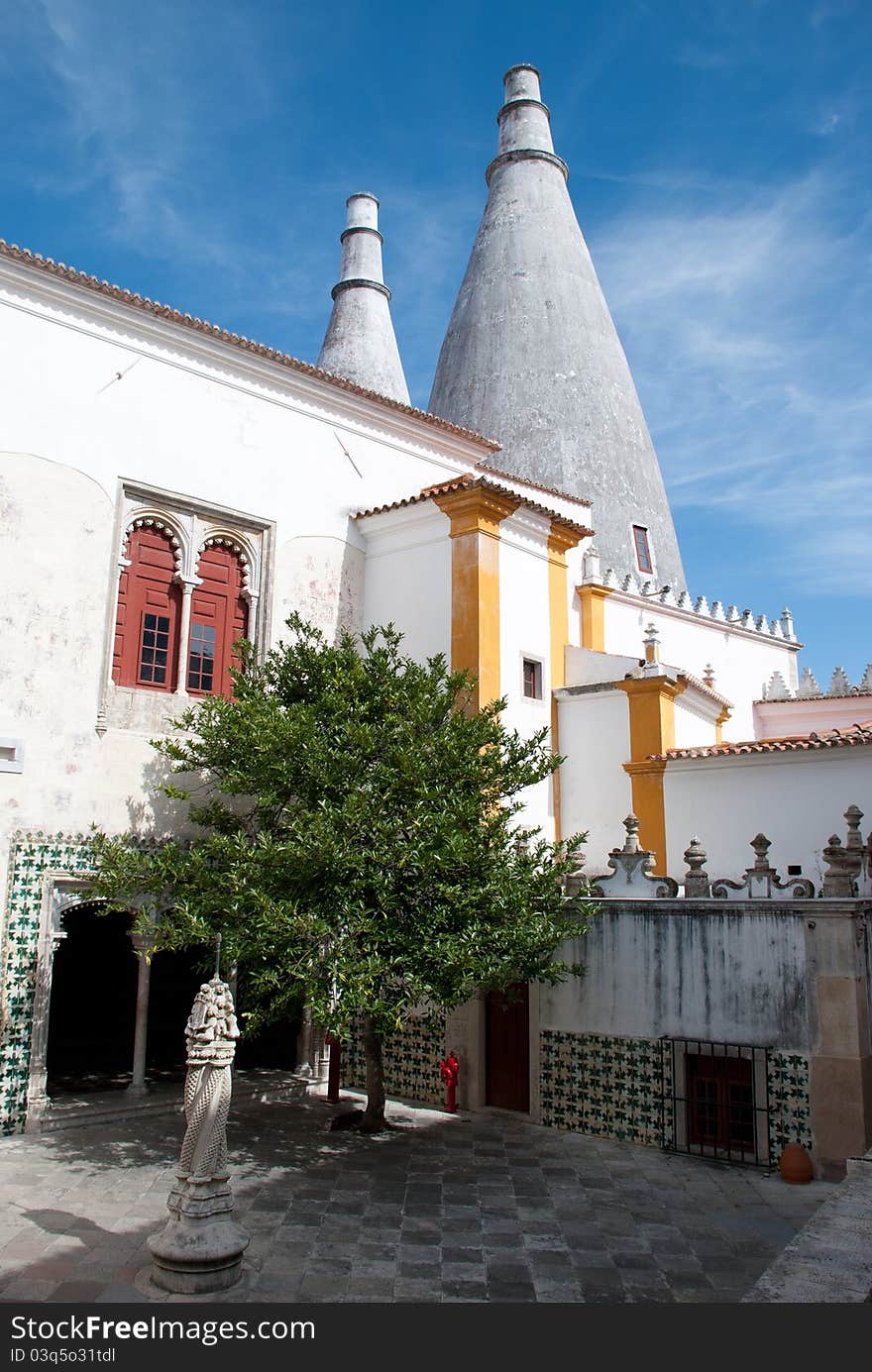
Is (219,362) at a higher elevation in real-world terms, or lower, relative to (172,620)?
higher

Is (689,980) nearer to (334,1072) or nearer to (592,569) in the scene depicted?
(334,1072)

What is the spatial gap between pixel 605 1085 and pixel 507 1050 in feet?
5.40

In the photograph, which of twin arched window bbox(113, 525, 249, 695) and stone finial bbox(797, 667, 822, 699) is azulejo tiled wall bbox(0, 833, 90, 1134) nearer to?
twin arched window bbox(113, 525, 249, 695)

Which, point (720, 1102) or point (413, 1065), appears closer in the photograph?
point (720, 1102)

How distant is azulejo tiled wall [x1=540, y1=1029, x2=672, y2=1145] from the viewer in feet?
37.2

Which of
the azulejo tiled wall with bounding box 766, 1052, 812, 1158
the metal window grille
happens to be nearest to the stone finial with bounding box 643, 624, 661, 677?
the metal window grille

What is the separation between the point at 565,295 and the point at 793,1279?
2646cm

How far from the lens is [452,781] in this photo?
37.2 feet

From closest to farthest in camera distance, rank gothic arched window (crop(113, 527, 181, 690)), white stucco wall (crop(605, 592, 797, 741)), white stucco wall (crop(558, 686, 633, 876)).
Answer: gothic arched window (crop(113, 527, 181, 690)) → white stucco wall (crop(558, 686, 633, 876)) → white stucco wall (crop(605, 592, 797, 741))

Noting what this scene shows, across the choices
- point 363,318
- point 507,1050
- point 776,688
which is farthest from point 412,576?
point 363,318

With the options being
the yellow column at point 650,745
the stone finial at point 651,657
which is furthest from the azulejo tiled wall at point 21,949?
the stone finial at point 651,657

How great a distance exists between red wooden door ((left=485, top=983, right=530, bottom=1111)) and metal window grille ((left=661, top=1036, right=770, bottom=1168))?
2.04m

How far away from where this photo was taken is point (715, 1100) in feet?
36.0

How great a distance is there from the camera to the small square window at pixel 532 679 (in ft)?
52.6
